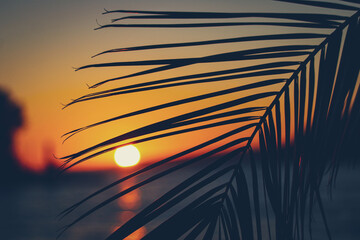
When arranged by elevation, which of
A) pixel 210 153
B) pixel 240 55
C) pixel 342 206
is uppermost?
pixel 240 55

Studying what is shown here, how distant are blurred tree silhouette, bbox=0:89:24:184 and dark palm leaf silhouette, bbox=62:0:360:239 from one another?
39.9ft

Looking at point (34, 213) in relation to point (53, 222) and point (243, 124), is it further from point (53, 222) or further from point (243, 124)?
point (243, 124)

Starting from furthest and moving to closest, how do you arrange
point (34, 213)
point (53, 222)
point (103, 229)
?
point (34, 213) → point (53, 222) → point (103, 229)

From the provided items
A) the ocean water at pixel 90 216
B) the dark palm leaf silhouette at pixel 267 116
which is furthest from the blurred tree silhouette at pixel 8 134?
the dark palm leaf silhouette at pixel 267 116

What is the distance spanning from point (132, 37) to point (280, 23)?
278mm

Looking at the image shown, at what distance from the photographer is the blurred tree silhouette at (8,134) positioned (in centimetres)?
1204

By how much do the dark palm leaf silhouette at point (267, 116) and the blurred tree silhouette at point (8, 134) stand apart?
12.1 meters

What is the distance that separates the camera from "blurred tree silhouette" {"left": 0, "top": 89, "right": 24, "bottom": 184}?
39.5 ft

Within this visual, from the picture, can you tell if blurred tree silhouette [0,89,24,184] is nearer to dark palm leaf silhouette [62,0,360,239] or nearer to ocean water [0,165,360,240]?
ocean water [0,165,360,240]

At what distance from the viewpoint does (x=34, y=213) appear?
6727 mm

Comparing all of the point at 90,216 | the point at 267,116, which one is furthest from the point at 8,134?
the point at 267,116

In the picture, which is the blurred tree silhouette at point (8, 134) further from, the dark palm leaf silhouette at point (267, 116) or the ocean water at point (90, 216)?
the dark palm leaf silhouette at point (267, 116)

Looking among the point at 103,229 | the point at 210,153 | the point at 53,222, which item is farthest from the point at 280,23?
the point at 53,222

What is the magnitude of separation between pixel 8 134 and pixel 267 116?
14.4m
